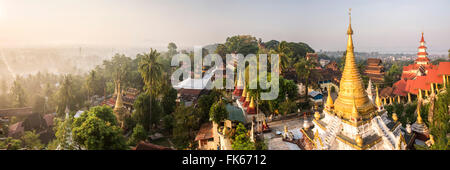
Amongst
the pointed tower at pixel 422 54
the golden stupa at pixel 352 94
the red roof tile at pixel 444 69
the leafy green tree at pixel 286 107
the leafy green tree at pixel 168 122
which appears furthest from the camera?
the pointed tower at pixel 422 54

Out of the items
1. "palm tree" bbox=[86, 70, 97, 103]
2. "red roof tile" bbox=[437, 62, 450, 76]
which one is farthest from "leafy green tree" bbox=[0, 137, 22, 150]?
"red roof tile" bbox=[437, 62, 450, 76]

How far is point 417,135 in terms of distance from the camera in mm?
12969

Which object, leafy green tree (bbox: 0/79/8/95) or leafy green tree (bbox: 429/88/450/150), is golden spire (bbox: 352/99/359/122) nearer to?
leafy green tree (bbox: 429/88/450/150)

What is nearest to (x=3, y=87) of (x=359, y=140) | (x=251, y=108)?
(x=251, y=108)

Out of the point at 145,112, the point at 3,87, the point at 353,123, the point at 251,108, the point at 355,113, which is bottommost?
the point at 145,112

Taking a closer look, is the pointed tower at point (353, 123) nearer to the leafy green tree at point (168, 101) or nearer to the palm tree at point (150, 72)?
the leafy green tree at point (168, 101)

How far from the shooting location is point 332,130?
424 inches

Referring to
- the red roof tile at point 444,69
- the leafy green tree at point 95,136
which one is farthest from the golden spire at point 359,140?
the red roof tile at point 444,69

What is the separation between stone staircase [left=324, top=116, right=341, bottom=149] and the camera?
10352 mm

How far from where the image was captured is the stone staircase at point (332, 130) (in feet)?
34.0

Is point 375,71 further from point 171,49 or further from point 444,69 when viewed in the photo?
point 171,49
